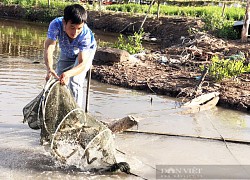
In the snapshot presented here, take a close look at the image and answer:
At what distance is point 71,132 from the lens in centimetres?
459

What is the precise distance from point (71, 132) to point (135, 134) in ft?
5.04

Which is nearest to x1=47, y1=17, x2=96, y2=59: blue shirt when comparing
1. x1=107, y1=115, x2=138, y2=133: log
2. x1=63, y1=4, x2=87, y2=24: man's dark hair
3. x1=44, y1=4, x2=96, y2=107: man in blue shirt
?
x1=44, y1=4, x2=96, y2=107: man in blue shirt

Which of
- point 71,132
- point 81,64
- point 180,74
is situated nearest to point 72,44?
point 81,64

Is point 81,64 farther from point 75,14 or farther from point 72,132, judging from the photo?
point 72,132

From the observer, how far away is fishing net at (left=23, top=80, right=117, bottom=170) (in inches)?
176

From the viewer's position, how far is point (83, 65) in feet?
15.9

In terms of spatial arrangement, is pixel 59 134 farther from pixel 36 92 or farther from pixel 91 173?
pixel 36 92

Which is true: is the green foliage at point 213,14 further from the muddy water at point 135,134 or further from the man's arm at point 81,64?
the man's arm at point 81,64

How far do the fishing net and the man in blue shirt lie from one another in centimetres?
22

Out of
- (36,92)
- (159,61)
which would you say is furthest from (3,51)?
(36,92)

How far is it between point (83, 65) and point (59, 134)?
32.2 inches

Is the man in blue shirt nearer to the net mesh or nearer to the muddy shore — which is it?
the net mesh

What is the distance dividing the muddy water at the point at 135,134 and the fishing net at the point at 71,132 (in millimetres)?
157

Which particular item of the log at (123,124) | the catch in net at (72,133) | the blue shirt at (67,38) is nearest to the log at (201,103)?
the log at (123,124)
